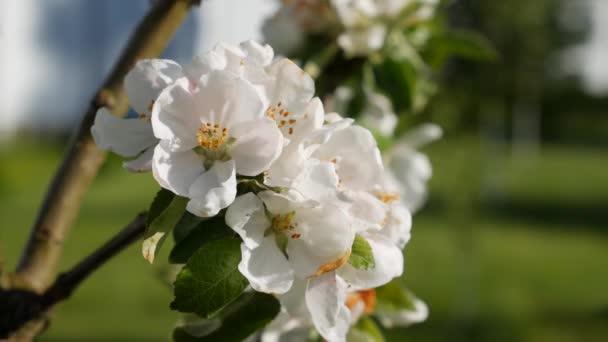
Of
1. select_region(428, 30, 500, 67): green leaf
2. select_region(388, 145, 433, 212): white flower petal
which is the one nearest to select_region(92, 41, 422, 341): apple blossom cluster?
select_region(388, 145, 433, 212): white flower petal

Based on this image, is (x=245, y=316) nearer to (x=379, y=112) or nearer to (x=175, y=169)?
(x=175, y=169)

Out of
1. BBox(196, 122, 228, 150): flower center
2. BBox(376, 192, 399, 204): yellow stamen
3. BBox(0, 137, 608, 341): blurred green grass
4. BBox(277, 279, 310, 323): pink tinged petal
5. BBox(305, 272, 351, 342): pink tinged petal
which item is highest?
BBox(196, 122, 228, 150): flower center

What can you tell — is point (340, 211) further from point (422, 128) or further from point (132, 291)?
point (132, 291)

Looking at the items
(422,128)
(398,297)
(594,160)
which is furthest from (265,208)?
(594,160)

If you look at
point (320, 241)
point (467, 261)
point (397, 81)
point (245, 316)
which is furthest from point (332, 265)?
point (467, 261)

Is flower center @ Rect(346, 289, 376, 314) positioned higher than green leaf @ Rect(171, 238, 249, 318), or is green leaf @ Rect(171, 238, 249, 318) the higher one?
green leaf @ Rect(171, 238, 249, 318)

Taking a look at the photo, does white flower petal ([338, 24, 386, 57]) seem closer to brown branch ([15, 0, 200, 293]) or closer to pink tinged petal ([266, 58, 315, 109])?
brown branch ([15, 0, 200, 293])

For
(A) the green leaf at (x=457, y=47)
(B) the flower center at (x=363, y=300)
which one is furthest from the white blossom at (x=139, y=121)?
(A) the green leaf at (x=457, y=47)

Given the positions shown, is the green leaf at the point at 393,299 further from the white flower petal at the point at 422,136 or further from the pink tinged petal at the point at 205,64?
the pink tinged petal at the point at 205,64
